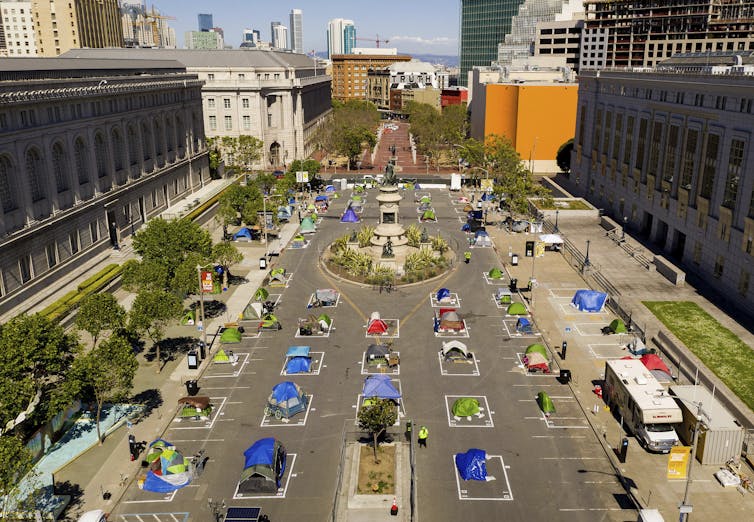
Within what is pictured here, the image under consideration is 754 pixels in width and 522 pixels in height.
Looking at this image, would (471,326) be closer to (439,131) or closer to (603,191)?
(603,191)

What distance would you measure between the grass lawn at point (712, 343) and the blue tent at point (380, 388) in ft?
84.7

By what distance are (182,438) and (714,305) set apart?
2111 inches

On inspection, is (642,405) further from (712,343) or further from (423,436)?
(712,343)

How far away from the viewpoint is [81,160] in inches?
2854

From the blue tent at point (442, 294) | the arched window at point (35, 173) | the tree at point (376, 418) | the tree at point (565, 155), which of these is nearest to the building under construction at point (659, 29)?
the tree at point (565, 155)

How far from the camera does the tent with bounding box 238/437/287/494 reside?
36000mm

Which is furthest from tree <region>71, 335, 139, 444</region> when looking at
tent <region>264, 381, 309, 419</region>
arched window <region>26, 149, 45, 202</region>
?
arched window <region>26, 149, 45, 202</region>

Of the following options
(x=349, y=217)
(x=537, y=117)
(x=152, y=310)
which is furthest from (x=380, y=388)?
(x=537, y=117)

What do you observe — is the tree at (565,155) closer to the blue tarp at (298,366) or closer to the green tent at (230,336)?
the green tent at (230,336)

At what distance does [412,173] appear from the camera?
145875 millimetres

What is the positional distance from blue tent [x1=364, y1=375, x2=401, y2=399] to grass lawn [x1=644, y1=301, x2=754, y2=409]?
1016 inches

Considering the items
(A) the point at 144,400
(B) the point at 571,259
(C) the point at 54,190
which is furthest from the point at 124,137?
(B) the point at 571,259

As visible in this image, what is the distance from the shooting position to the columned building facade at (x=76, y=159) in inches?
2299

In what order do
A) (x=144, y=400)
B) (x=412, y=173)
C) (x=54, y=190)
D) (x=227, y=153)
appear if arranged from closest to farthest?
(x=144, y=400)
(x=54, y=190)
(x=227, y=153)
(x=412, y=173)
